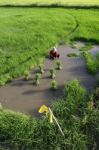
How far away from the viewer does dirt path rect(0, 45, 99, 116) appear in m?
9.49

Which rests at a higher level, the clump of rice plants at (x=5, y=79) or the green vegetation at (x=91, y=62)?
the green vegetation at (x=91, y=62)

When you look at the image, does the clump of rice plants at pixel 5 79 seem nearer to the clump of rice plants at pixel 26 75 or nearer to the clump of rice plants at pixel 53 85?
the clump of rice plants at pixel 26 75

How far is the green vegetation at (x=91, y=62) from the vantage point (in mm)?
11063

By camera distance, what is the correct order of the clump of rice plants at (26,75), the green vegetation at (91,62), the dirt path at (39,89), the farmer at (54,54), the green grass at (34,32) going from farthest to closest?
the farmer at (54,54)
the green grass at (34,32)
the green vegetation at (91,62)
the clump of rice plants at (26,75)
the dirt path at (39,89)

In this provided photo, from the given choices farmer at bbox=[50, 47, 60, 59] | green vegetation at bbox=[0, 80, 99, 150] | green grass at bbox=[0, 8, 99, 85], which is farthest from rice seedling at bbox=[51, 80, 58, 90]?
farmer at bbox=[50, 47, 60, 59]

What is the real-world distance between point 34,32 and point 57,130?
746cm

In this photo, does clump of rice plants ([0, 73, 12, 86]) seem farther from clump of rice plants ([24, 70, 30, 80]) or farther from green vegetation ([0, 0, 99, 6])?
green vegetation ([0, 0, 99, 6])

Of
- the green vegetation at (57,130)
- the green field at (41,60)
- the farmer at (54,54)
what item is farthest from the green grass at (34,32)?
the green vegetation at (57,130)

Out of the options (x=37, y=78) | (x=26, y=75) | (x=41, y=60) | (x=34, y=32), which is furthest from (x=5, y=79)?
(x=34, y=32)

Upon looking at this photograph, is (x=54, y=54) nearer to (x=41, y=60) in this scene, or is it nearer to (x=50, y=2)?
(x=41, y=60)

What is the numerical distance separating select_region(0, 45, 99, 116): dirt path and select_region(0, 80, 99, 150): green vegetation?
33.6 inches

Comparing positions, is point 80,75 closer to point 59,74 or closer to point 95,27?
point 59,74

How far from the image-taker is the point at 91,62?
1158cm

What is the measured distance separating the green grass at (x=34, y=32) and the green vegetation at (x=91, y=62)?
136 cm
